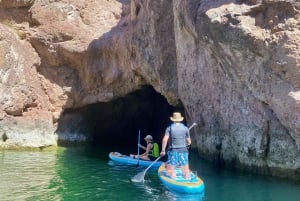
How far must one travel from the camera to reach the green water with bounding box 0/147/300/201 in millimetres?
12977

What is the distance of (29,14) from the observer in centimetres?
2497

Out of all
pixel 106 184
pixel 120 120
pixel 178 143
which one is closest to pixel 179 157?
pixel 178 143

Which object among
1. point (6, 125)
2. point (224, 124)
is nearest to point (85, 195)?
point (224, 124)

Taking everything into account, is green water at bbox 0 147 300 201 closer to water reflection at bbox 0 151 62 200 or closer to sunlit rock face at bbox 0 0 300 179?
water reflection at bbox 0 151 62 200

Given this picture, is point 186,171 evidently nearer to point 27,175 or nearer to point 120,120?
point 27,175

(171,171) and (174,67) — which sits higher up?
(174,67)

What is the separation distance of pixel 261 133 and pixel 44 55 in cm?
1321

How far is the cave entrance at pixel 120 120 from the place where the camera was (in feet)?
84.4

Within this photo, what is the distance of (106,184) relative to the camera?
14.7m

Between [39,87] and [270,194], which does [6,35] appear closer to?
[39,87]

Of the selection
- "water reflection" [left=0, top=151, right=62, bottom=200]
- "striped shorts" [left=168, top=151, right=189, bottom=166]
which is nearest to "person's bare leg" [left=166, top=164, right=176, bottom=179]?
"striped shorts" [left=168, top=151, right=189, bottom=166]

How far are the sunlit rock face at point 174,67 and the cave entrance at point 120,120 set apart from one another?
0.88 meters

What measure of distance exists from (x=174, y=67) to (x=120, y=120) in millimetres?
8805

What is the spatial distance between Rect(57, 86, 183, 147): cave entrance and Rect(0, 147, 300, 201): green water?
6.30m
